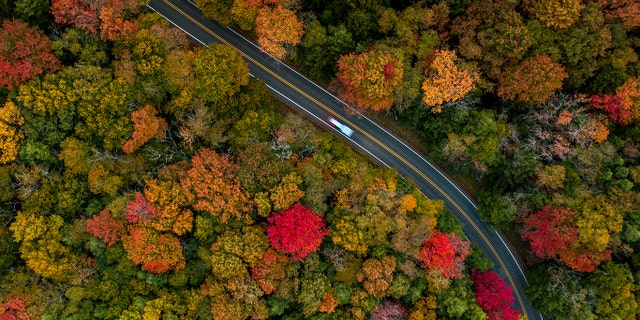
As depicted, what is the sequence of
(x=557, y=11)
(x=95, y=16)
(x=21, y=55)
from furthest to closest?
(x=557, y=11) → (x=95, y=16) → (x=21, y=55)

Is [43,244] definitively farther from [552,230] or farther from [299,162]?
[552,230]

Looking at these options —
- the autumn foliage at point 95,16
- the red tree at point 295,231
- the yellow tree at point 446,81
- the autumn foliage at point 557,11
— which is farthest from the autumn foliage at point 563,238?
the autumn foliage at point 95,16

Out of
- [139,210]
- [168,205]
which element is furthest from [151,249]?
[168,205]

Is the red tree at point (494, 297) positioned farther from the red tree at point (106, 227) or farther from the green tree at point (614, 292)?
the red tree at point (106, 227)

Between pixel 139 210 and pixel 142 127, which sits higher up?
pixel 142 127

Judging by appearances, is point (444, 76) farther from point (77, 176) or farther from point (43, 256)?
point (43, 256)

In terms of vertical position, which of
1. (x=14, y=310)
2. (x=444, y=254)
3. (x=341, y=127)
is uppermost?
(x=341, y=127)

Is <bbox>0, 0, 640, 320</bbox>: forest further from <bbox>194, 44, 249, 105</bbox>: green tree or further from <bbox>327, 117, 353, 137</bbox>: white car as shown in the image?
Result: <bbox>327, 117, 353, 137</bbox>: white car
